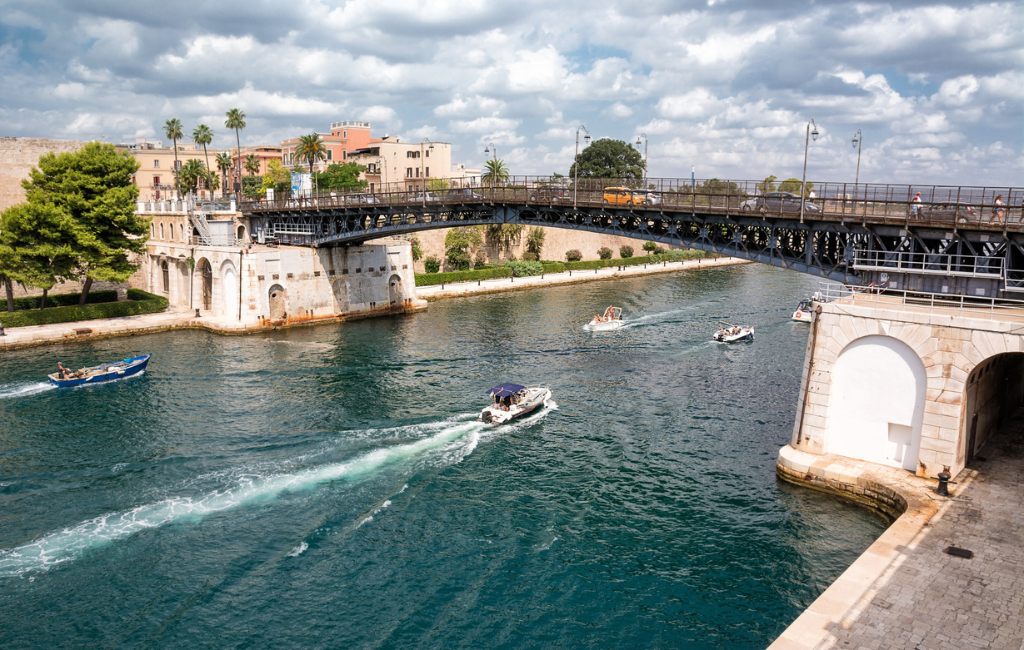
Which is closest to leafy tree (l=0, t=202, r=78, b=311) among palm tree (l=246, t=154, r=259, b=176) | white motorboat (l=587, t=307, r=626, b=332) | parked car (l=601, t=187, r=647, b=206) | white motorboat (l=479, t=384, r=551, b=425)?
white motorboat (l=479, t=384, r=551, b=425)

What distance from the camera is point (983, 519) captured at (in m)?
22.9

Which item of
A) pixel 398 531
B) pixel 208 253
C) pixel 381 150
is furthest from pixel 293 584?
pixel 381 150

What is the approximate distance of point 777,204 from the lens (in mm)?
36500

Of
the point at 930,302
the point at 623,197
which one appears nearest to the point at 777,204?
the point at 930,302

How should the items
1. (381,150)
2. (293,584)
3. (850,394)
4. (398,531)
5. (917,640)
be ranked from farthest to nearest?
(381,150), (850,394), (398,531), (293,584), (917,640)

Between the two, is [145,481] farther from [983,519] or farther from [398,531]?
[983,519]

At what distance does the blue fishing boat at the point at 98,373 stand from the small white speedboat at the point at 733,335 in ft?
132

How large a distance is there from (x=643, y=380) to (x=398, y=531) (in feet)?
73.3

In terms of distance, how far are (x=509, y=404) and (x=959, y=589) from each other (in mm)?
21528

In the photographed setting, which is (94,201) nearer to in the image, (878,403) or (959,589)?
(878,403)

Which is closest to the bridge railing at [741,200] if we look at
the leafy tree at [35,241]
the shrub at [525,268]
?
the leafy tree at [35,241]

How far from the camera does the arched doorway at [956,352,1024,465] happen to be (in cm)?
2634

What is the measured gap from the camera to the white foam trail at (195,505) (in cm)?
2386

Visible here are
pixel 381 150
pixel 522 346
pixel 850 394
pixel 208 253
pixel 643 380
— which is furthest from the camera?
pixel 381 150
